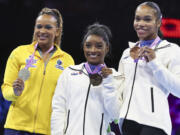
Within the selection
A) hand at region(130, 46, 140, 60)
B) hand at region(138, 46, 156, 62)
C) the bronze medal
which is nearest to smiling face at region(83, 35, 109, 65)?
the bronze medal

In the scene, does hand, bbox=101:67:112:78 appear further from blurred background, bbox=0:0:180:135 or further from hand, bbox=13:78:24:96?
blurred background, bbox=0:0:180:135

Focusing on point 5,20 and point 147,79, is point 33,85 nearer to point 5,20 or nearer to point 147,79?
point 147,79

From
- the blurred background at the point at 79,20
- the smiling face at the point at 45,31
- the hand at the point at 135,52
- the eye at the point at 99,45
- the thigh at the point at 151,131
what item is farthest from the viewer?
the blurred background at the point at 79,20

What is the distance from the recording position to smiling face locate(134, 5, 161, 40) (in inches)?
107

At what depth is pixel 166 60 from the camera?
263 centimetres

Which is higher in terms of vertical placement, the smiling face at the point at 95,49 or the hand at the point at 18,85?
the smiling face at the point at 95,49

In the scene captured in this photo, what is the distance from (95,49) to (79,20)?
130 inches

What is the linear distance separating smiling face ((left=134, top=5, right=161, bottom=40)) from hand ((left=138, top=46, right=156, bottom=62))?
0.19 metres

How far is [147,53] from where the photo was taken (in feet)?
8.39

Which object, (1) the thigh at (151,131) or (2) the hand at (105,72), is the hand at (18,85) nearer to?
(2) the hand at (105,72)

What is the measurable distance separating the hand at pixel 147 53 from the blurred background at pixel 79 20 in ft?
10.7

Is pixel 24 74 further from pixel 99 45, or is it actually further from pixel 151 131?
pixel 151 131

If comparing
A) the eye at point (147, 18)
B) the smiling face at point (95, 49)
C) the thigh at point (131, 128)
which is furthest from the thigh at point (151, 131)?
the eye at point (147, 18)

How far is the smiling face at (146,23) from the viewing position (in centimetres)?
272
